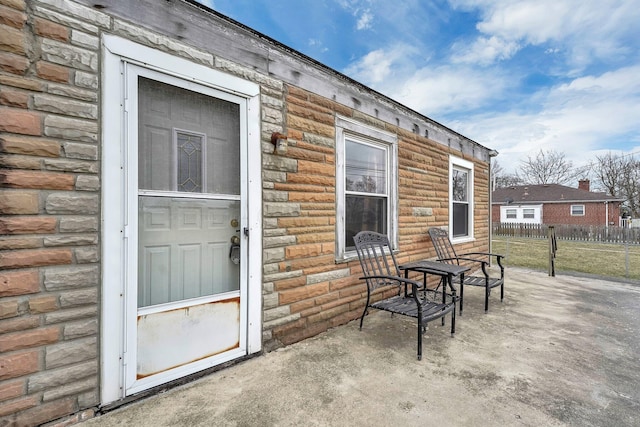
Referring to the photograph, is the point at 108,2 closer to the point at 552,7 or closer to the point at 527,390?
the point at 527,390

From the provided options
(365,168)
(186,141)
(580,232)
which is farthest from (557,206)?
(186,141)

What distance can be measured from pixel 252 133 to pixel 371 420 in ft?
7.04

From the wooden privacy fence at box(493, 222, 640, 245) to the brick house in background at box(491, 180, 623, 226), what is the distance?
506 centimetres

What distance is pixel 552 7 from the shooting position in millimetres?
5414

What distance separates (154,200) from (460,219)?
545 centimetres

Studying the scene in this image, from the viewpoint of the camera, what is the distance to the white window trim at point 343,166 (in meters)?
3.10

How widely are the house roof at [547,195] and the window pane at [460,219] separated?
55.6 feet

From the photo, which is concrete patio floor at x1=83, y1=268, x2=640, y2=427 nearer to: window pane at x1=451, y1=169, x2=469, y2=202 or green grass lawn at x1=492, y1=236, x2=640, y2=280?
window pane at x1=451, y1=169, x2=469, y2=202

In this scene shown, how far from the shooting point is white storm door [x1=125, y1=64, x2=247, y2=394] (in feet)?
5.87

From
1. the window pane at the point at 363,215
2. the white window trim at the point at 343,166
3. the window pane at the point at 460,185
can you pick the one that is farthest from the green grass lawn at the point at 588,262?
the window pane at the point at 363,215

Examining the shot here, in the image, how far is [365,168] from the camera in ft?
11.7

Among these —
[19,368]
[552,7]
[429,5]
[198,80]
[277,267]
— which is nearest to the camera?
[19,368]

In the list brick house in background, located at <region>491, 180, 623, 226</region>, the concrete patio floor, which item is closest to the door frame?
the concrete patio floor

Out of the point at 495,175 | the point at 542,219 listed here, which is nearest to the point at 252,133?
the point at 542,219
